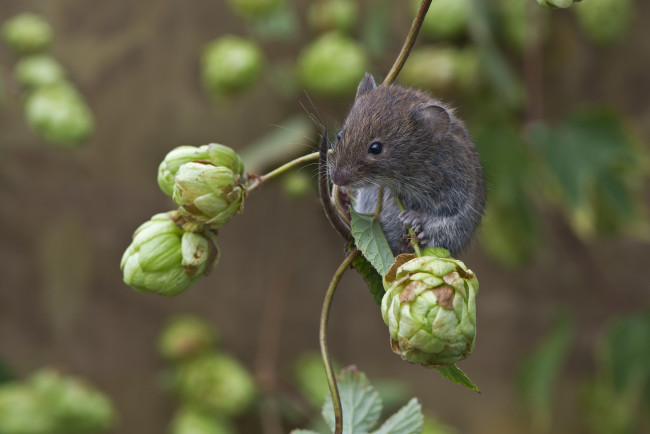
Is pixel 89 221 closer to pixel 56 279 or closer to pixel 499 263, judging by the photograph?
pixel 56 279

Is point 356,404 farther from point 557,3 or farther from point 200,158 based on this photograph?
point 557,3

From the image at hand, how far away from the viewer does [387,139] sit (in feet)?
2.53

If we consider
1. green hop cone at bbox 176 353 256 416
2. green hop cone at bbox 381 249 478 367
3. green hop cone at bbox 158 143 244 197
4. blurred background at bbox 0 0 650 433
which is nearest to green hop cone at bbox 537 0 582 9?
green hop cone at bbox 381 249 478 367

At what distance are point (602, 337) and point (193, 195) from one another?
149 cm

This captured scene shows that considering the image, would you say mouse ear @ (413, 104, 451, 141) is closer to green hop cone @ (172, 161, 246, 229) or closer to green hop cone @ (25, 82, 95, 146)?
green hop cone @ (172, 161, 246, 229)

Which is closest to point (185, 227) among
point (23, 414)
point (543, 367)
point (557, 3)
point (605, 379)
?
point (557, 3)

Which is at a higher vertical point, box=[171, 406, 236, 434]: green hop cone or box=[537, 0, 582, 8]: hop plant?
box=[171, 406, 236, 434]: green hop cone

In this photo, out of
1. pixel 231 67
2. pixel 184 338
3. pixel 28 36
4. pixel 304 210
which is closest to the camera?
pixel 28 36

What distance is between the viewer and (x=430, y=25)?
1.62 metres

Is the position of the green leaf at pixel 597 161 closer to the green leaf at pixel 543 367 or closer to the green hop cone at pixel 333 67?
the green leaf at pixel 543 367

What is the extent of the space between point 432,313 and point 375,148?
1.00 ft

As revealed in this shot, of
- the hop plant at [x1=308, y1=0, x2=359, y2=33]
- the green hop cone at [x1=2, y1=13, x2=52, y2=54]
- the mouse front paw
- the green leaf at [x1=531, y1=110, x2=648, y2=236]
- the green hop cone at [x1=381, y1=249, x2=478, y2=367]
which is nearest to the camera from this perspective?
the green hop cone at [x1=381, y1=249, x2=478, y2=367]

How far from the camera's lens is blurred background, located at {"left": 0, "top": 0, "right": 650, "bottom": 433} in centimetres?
158

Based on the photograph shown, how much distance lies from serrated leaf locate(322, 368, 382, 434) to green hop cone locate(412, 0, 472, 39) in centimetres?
108
